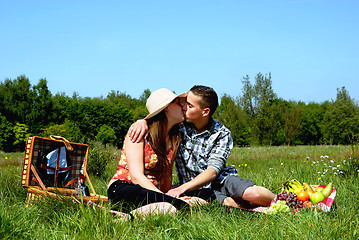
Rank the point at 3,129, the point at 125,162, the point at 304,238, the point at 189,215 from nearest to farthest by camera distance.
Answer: the point at 304,238 < the point at 189,215 < the point at 125,162 < the point at 3,129

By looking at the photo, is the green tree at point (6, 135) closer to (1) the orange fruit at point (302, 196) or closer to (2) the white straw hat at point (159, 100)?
(2) the white straw hat at point (159, 100)

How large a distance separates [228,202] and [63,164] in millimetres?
2306

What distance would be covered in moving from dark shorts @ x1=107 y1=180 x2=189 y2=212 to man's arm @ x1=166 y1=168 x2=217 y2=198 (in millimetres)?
233

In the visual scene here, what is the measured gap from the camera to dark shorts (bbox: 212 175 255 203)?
13.9ft

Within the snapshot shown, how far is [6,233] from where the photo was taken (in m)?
2.84

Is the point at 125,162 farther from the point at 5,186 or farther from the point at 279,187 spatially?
the point at 279,187

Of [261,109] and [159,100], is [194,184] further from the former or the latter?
[261,109]

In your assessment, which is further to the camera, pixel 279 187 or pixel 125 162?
pixel 279 187

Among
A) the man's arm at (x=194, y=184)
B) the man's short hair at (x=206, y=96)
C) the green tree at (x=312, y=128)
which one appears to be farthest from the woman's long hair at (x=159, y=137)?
the green tree at (x=312, y=128)

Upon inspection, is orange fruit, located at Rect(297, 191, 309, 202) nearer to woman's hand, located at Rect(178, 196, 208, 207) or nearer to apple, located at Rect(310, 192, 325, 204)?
apple, located at Rect(310, 192, 325, 204)

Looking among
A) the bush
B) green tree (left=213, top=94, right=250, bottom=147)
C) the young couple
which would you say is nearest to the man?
the young couple

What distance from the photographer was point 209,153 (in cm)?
446

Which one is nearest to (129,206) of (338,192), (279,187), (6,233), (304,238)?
(6,233)

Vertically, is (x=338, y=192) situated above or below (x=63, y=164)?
below
